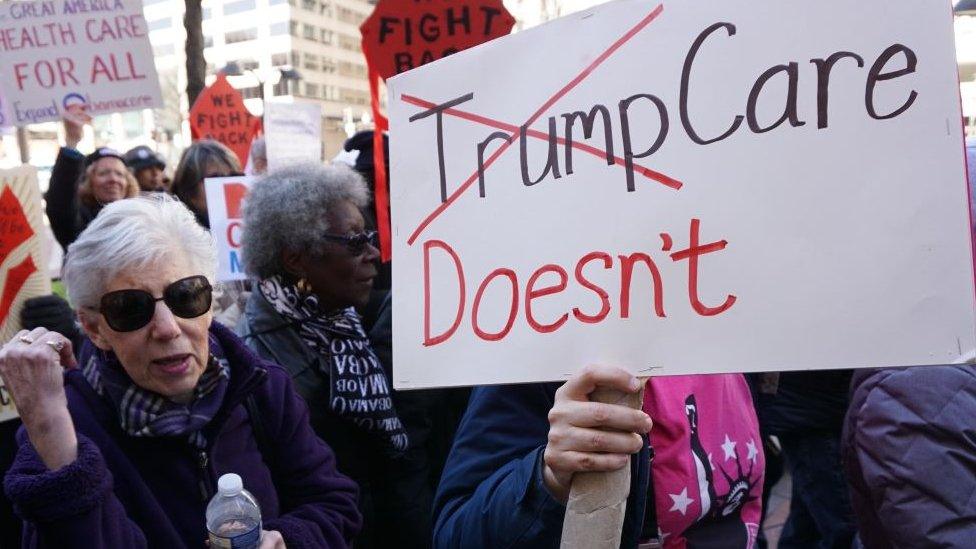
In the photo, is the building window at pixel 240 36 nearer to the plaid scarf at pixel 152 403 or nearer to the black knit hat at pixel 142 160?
the black knit hat at pixel 142 160

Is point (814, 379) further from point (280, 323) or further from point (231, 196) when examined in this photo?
point (231, 196)

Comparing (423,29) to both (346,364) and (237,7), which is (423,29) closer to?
(346,364)

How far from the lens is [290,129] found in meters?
5.46

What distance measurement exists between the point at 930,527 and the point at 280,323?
1688 mm

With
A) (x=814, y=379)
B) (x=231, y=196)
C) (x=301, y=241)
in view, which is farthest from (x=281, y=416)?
(x=231, y=196)

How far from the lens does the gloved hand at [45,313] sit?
2299 millimetres

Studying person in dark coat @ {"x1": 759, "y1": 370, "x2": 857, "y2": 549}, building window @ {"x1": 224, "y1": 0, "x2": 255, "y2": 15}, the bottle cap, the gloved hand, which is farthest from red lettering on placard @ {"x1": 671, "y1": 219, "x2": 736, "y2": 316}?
building window @ {"x1": 224, "y1": 0, "x2": 255, "y2": 15}

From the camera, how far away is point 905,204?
3.20ft

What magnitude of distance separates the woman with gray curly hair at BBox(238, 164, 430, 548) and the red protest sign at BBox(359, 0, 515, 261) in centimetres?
95

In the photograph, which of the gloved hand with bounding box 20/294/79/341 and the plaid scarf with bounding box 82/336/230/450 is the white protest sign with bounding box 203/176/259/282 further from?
the plaid scarf with bounding box 82/336/230/450

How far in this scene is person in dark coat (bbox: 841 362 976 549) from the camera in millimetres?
1360

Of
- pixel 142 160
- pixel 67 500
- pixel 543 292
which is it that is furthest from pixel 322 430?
pixel 142 160

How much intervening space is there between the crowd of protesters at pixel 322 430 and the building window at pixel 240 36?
72047 millimetres

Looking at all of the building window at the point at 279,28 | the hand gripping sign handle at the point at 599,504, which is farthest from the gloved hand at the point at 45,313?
the building window at the point at 279,28
